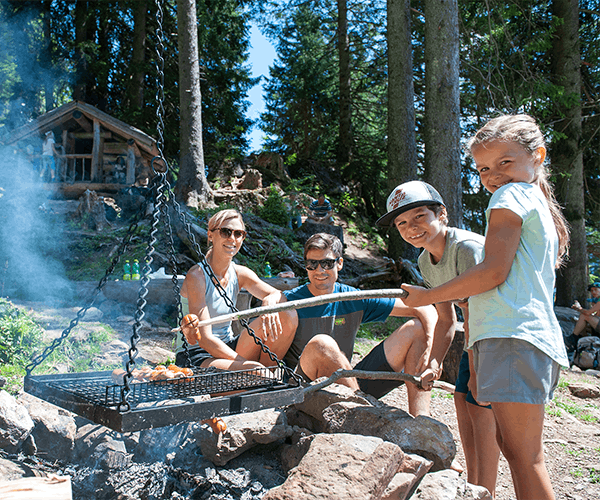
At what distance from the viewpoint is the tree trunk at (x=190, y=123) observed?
11008 millimetres

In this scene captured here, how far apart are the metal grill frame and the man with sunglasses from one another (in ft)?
1.92

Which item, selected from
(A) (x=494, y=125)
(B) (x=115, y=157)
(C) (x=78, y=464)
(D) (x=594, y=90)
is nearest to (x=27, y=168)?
(B) (x=115, y=157)

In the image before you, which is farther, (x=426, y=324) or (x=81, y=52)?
(x=81, y=52)

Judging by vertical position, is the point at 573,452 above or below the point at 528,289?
below

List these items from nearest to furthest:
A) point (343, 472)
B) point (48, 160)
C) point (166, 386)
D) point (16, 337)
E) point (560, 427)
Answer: point (343, 472), point (166, 386), point (560, 427), point (16, 337), point (48, 160)

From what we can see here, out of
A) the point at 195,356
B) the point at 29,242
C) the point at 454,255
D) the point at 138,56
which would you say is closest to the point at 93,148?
the point at 138,56

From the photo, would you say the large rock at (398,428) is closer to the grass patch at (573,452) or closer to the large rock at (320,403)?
the large rock at (320,403)

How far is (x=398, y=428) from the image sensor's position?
2.65 meters

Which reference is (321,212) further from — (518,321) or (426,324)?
(518,321)

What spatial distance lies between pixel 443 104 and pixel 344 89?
9698mm

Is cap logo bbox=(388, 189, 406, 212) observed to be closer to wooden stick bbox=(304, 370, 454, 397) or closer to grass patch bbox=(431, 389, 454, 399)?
wooden stick bbox=(304, 370, 454, 397)

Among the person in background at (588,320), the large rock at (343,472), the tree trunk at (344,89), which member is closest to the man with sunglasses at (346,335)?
the large rock at (343,472)

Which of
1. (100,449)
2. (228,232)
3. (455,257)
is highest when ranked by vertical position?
(228,232)

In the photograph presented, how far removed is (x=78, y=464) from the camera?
279cm
